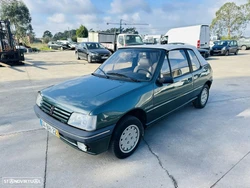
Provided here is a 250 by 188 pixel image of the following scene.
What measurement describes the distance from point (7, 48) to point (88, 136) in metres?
13.0

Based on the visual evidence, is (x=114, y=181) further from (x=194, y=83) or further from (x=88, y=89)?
(x=194, y=83)

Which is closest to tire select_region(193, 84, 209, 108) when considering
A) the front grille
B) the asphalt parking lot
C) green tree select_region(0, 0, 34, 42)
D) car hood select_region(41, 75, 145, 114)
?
the asphalt parking lot

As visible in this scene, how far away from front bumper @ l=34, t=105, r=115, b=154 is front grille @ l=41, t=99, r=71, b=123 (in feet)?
0.22

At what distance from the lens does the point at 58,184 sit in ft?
7.16

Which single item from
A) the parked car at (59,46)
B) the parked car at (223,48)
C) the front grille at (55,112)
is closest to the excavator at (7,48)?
the front grille at (55,112)

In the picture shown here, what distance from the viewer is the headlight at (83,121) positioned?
2.14 m

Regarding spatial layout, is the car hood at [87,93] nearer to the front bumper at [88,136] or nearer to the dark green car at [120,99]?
the dark green car at [120,99]

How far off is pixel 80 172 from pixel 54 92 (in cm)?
121

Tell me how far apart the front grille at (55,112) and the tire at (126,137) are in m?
0.67

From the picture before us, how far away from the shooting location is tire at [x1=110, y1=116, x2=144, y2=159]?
244 cm

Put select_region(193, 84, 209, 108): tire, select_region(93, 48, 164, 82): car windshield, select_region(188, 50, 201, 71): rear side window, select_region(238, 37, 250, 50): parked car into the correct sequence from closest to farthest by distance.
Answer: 1. select_region(93, 48, 164, 82): car windshield
2. select_region(188, 50, 201, 71): rear side window
3. select_region(193, 84, 209, 108): tire
4. select_region(238, 37, 250, 50): parked car

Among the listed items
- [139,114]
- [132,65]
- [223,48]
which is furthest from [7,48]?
[223,48]

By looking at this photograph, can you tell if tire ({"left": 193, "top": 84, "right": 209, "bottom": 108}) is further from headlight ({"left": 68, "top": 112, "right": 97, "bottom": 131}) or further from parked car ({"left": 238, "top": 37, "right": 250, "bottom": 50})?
parked car ({"left": 238, "top": 37, "right": 250, "bottom": 50})

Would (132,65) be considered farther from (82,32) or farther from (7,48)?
(82,32)
